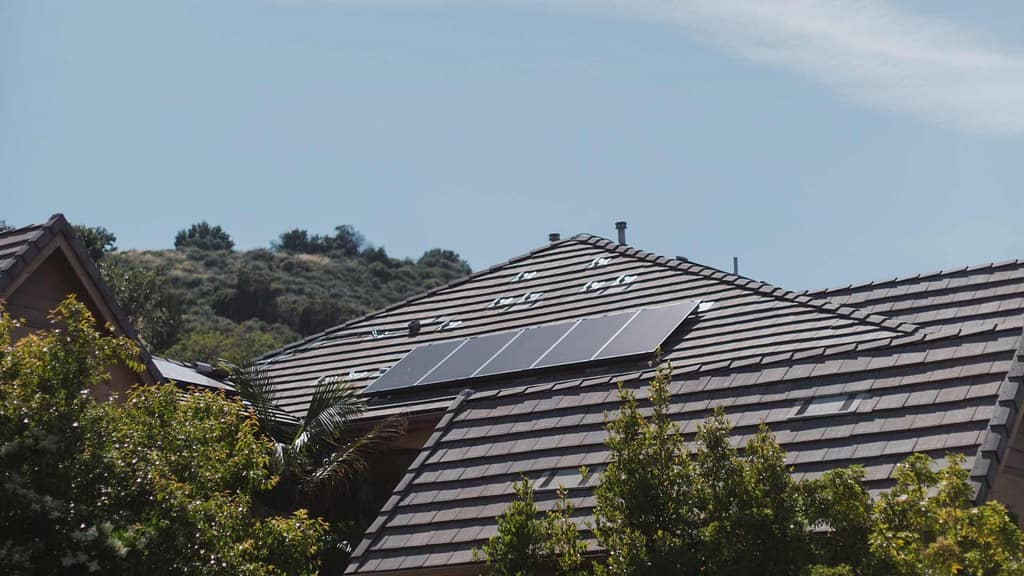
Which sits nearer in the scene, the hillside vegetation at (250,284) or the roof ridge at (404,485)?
the roof ridge at (404,485)

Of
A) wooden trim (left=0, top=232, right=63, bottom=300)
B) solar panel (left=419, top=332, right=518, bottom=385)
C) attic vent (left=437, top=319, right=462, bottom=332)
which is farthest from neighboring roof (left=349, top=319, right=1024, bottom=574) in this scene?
attic vent (left=437, top=319, right=462, bottom=332)

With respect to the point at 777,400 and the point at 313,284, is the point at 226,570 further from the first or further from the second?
the point at 313,284

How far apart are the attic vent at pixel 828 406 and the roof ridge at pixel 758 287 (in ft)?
11.3

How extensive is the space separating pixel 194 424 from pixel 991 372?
26.9 ft

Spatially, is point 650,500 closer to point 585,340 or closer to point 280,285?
point 585,340

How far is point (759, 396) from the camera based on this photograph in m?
15.6

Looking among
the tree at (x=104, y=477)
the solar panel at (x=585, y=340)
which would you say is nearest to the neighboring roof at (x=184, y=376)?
the solar panel at (x=585, y=340)

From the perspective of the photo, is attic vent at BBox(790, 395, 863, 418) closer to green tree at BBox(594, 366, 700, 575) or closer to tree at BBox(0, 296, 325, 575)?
green tree at BBox(594, 366, 700, 575)

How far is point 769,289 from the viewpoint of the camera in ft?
68.3

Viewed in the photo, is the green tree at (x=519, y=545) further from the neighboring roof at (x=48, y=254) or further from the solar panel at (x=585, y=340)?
the solar panel at (x=585, y=340)

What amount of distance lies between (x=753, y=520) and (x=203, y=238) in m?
82.7

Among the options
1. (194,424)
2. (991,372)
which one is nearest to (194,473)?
(194,424)

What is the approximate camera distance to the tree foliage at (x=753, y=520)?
381 inches

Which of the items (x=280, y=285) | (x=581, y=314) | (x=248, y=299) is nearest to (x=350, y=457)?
(x=581, y=314)
